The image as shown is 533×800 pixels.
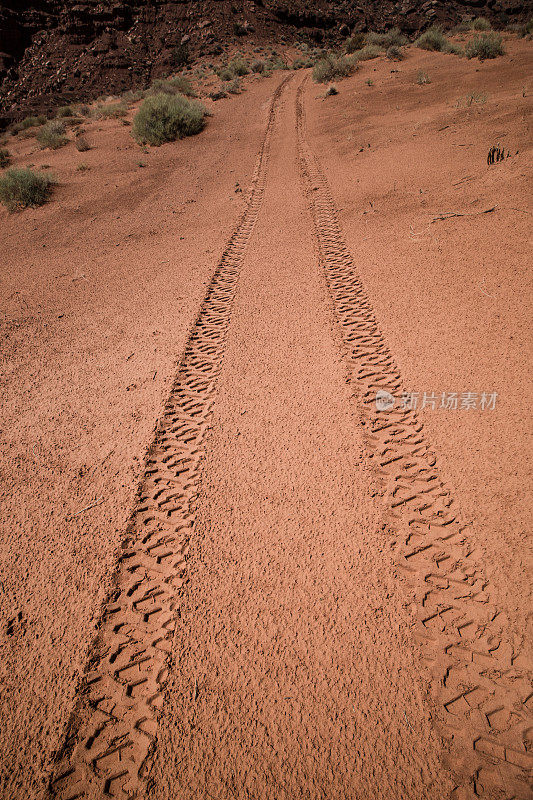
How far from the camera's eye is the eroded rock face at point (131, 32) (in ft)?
93.1

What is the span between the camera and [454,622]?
7.43 feet

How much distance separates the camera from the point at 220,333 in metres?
4.77

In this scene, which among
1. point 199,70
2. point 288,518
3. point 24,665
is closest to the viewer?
point 24,665

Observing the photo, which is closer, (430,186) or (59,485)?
(59,485)

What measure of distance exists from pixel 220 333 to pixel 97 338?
1637 millimetres

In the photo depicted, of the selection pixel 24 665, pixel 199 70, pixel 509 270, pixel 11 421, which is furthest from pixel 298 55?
pixel 24 665

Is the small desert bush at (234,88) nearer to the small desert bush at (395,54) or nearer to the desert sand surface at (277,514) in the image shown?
the small desert bush at (395,54)

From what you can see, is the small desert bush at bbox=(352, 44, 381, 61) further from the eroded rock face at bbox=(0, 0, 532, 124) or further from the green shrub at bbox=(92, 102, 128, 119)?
the eroded rock face at bbox=(0, 0, 532, 124)

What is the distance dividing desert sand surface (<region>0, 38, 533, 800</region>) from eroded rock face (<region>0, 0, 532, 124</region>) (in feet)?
97.7

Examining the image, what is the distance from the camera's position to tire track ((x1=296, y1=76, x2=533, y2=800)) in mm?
1841

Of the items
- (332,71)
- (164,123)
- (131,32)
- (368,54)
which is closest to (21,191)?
(164,123)

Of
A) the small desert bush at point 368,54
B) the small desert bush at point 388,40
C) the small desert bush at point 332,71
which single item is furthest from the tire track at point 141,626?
the small desert bush at point 388,40

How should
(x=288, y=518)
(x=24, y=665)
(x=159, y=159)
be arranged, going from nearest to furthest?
(x=24, y=665)
(x=288, y=518)
(x=159, y=159)

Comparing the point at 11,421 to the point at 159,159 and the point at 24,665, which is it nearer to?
the point at 24,665
